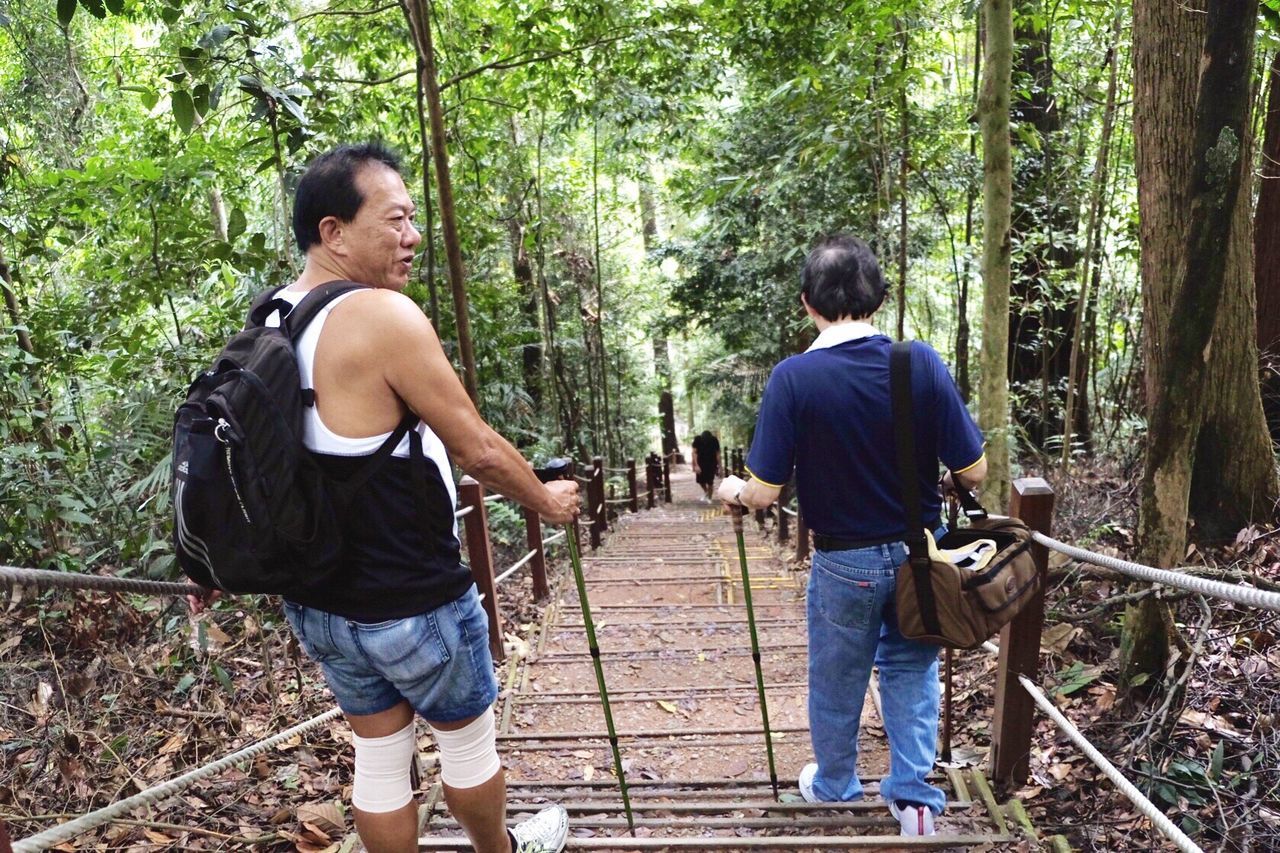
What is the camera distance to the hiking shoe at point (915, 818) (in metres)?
2.41

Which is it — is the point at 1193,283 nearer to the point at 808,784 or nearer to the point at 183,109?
the point at 808,784

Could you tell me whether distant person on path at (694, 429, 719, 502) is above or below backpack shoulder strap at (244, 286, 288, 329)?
below

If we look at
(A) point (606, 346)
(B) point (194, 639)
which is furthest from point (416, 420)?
(A) point (606, 346)

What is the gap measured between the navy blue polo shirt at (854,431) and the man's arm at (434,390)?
0.87 m

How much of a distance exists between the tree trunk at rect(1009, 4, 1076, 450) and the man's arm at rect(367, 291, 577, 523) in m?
6.66

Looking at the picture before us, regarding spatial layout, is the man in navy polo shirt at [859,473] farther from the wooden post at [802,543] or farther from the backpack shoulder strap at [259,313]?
the wooden post at [802,543]

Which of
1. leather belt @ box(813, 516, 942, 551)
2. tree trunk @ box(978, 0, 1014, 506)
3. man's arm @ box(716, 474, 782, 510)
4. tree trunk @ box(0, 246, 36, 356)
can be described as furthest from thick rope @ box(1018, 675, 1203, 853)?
tree trunk @ box(0, 246, 36, 356)

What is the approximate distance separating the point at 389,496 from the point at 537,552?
4019 millimetres

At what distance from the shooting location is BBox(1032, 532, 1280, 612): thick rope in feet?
4.50

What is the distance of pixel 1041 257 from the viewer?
847 cm

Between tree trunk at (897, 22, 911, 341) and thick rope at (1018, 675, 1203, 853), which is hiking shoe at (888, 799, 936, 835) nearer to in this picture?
thick rope at (1018, 675, 1203, 853)

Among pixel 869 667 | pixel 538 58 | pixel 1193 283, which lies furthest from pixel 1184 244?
pixel 538 58

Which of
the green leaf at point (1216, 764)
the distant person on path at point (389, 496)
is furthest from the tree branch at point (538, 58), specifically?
the green leaf at point (1216, 764)

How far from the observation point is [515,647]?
4.80 meters
